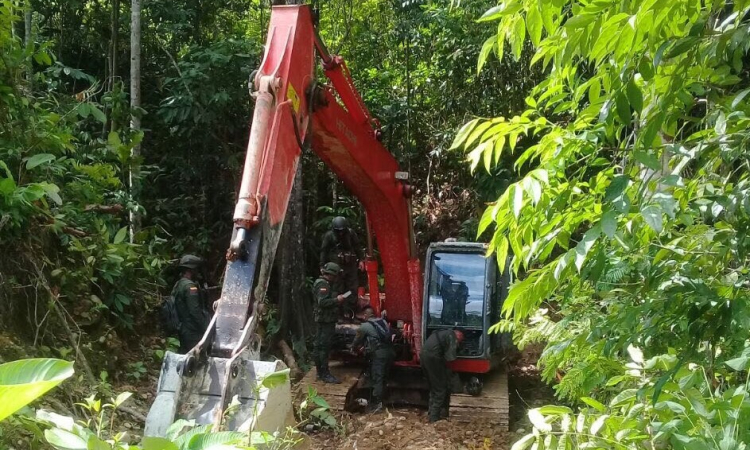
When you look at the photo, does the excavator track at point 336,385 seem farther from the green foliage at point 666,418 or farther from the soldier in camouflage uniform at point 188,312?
the green foliage at point 666,418

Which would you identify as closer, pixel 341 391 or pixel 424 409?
pixel 341 391

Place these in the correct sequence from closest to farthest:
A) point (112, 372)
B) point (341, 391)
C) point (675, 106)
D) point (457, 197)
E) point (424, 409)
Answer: point (675, 106), point (112, 372), point (341, 391), point (424, 409), point (457, 197)

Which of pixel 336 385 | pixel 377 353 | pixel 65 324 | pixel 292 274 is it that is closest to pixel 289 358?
pixel 292 274

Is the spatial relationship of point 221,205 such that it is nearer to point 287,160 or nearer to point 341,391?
point 341,391

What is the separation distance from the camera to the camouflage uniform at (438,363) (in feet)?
22.8

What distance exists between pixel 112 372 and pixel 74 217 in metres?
1.59

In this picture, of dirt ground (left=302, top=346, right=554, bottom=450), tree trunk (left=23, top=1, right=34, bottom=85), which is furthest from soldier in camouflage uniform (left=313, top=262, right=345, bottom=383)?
tree trunk (left=23, top=1, right=34, bottom=85)

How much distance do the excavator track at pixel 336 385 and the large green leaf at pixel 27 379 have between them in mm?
5667

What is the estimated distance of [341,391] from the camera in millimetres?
7078

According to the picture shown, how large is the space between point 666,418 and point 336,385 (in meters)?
5.58

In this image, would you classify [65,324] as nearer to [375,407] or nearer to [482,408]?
[375,407]

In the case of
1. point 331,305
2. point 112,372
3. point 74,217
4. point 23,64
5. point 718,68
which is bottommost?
point 112,372

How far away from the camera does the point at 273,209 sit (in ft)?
13.6

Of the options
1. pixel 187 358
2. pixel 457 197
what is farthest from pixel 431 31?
pixel 187 358
